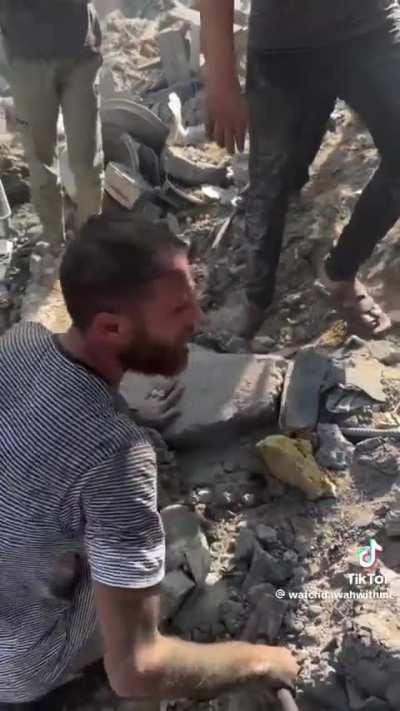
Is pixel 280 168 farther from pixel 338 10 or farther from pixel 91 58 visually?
pixel 91 58

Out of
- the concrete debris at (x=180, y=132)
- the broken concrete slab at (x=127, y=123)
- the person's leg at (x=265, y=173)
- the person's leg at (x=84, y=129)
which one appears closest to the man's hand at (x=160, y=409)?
the person's leg at (x=265, y=173)

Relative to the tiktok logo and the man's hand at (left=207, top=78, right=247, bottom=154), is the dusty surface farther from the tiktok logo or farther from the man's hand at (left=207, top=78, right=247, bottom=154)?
the man's hand at (left=207, top=78, right=247, bottom=154)

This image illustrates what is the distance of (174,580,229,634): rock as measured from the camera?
288cm

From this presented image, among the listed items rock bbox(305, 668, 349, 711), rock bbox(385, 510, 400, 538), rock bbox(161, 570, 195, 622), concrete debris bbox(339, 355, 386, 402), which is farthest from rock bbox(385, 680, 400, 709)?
concrete debris bbox(339, 355, 386, 402)

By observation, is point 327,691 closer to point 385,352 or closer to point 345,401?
point 345,401

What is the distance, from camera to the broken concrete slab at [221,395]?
347 centimetres

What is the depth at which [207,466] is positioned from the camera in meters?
3.45

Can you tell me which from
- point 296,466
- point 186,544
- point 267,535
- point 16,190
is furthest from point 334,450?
point 16,190

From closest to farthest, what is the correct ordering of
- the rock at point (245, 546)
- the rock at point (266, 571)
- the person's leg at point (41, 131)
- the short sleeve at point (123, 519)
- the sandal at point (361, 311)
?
the short sleeve at point (123, 519) → the rock at point (266, 571) → the rock at point (245, 546) → the sandal at point (361, 311) → the person's leg at point (41, 131)

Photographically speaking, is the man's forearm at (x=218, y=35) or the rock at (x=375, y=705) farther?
the man's forearm at (x=218, y=35)

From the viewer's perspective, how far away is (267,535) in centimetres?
304

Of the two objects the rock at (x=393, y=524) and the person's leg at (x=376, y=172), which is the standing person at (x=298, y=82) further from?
A: the rock at (x=393, y=524)

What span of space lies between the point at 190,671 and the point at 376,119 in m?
2.20

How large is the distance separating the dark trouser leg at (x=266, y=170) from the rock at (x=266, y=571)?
1.38 m
